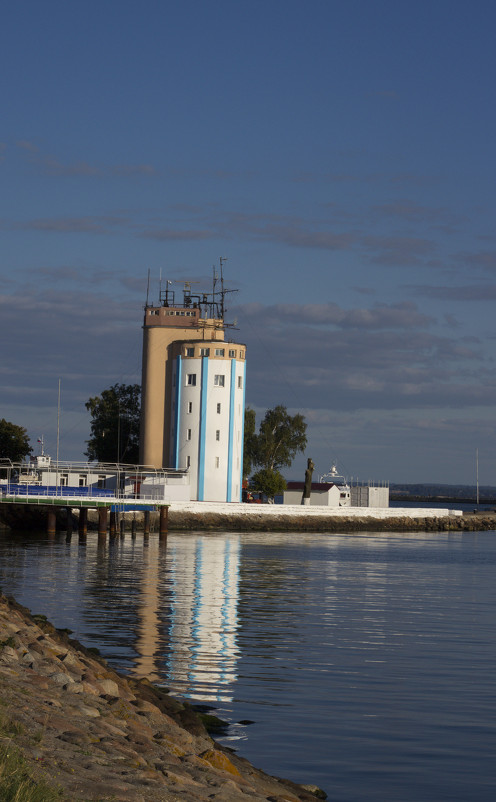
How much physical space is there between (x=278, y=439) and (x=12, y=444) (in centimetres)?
3340

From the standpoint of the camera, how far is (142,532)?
74.1 m

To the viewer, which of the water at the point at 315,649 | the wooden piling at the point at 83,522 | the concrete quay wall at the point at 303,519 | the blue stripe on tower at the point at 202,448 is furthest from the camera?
the blue stripe on tower at the point at 202,448

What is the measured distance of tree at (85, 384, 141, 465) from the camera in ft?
337

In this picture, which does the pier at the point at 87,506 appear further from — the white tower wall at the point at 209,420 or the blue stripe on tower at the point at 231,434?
the blue stripe on tower at the point at 231,434

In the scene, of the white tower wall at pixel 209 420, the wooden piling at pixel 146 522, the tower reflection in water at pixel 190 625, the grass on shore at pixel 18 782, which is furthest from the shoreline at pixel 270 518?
the grass on shore at pixel 18 782

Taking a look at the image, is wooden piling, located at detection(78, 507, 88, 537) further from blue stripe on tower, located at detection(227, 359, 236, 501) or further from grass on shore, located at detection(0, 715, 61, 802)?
grass on shore, located at detection(0, 715, 61, 802)

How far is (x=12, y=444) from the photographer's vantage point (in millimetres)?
98812

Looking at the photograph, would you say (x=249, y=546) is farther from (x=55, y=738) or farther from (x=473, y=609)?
(x=55, y=738)

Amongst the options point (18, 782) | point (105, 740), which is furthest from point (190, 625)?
point (18, 782)

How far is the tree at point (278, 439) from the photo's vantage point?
117 m

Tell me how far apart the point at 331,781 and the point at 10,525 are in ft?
197

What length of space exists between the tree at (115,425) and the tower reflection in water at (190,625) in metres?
50.4

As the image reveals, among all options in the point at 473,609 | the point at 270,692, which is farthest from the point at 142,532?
the point at 270,692

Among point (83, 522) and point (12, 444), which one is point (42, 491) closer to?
point (83, 522)
